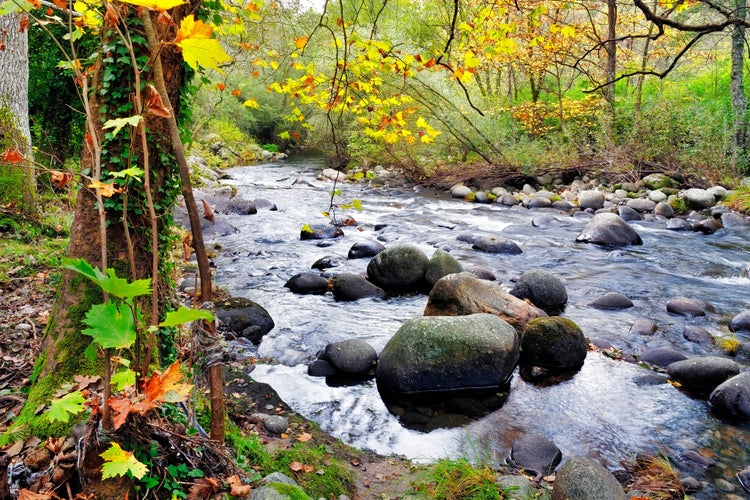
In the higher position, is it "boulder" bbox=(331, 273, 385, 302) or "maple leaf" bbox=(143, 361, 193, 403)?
"maple leaf" bbox=(143, 361, 193, 403)

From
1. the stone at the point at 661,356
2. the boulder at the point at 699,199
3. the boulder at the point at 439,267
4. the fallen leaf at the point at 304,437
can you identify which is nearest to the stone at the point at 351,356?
the fallen leaf at the point at 304,437

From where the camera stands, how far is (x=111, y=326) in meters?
1.55

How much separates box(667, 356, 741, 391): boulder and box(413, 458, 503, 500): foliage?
3.06 m

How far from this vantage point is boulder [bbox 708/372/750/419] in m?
4.94

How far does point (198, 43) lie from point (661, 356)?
6354mm

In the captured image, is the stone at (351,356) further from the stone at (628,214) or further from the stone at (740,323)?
the stone at (628,214)

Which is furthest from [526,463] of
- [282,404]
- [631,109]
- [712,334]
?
[631,109]

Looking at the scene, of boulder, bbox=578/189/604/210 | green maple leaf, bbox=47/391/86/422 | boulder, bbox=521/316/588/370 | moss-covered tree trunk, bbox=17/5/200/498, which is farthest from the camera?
boulder, bbox=578/189/604/210

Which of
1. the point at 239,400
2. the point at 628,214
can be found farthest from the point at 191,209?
the point at 628,214

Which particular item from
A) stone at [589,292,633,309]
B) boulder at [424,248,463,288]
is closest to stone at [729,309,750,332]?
stone at [589,292,633,309]

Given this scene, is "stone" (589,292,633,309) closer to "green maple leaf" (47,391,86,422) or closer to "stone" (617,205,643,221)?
"stone" (617,205,643,221)

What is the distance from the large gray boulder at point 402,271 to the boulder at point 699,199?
9.30 meters

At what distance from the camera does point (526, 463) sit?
4.24 m

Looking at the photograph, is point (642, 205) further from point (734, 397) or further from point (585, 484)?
point (585, 484)
